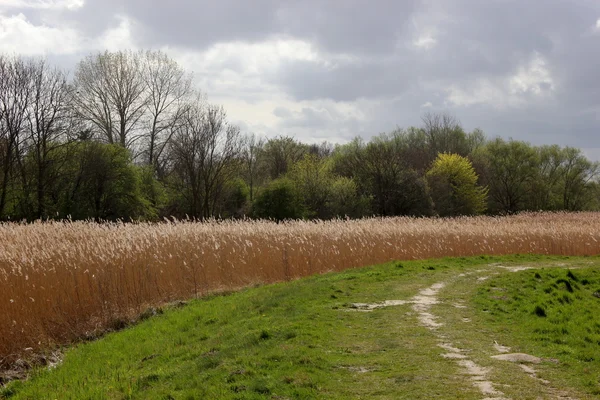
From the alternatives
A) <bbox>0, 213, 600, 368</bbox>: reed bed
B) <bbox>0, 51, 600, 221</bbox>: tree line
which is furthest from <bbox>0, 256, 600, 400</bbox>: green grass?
<bbox>0, 51, 600, 221</bbox>: tree line

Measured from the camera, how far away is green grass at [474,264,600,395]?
6523mm

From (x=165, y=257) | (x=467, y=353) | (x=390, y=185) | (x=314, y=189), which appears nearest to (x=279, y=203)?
(x=314, y=189)

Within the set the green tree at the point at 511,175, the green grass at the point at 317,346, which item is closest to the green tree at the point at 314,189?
the green tree at the point at 511,175

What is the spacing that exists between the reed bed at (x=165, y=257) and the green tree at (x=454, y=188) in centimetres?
2637

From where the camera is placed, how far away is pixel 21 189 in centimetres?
A: 3278

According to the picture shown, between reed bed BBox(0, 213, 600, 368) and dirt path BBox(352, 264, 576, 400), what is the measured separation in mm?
5083

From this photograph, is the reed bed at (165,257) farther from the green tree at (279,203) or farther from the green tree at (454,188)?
the green tree at (454,188)

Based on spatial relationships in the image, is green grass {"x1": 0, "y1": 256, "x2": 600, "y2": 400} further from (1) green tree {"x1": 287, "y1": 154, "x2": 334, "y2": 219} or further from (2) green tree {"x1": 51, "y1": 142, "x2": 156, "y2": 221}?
(1) green tree {"x1": 287, "y1": 154, "x2": 334, "y2": 219}

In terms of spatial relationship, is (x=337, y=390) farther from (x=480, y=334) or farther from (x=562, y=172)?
(x=562, y=172)

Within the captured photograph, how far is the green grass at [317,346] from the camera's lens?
600 cm

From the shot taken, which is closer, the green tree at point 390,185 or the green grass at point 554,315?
the green grass at point 554,315

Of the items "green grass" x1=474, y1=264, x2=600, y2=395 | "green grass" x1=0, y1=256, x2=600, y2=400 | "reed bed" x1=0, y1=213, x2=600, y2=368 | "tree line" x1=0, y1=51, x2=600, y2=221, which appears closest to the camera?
"green grass" x1=0, y1=256, x2=600, y2=400

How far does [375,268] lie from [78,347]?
7974mm

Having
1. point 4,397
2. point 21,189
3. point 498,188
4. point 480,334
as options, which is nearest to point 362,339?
point 480,334
